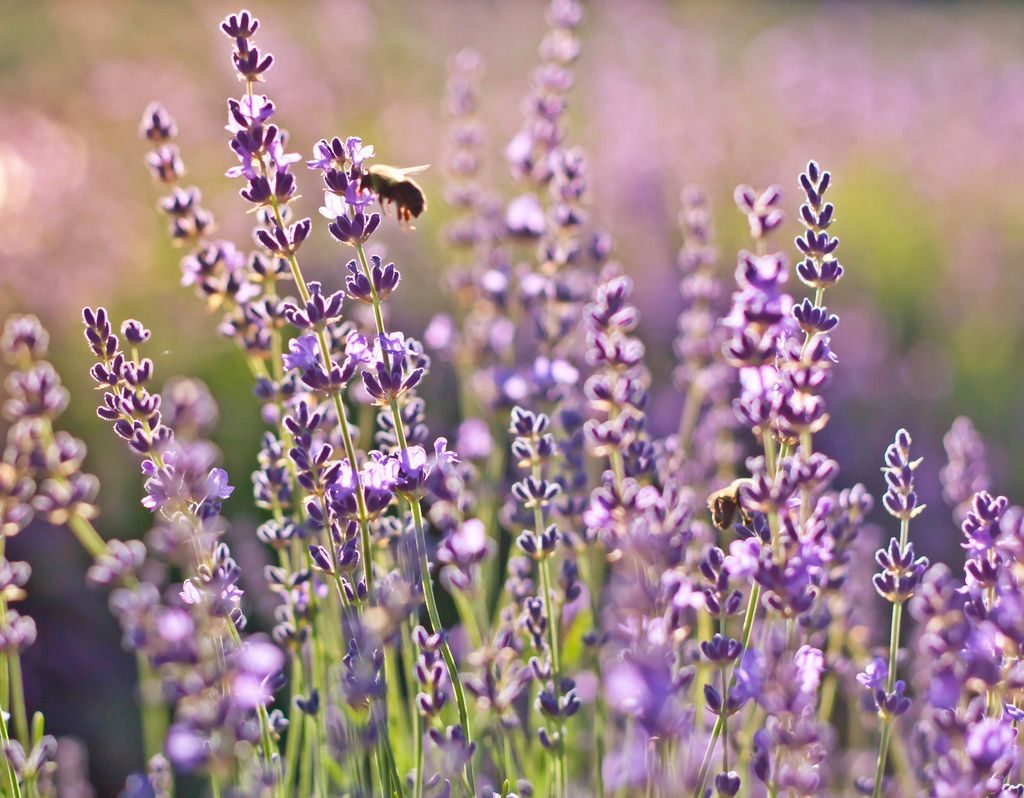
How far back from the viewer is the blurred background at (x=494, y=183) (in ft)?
15.0

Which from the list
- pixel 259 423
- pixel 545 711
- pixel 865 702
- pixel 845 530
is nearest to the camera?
pixel 545 711

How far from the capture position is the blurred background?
4586 millimetres

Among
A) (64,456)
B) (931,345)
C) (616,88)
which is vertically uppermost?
(616,88)

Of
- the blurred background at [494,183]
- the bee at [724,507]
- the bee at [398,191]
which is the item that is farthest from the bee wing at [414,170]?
the blurred background at [494,183]

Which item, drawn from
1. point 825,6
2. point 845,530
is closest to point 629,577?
point 845,530

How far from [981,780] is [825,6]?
15.8 m

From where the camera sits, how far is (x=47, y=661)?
4.05m

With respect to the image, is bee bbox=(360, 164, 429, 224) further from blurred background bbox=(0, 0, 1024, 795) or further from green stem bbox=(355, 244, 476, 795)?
blurred background bbox=(0, 0, 1024, 795)

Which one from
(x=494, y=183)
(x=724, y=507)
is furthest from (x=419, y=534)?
(x=494, y=183)

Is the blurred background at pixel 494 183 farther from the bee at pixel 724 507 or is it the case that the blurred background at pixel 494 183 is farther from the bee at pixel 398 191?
A: the bee at pixel 724 507

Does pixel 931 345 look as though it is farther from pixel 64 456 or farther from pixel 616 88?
pixel 64 456

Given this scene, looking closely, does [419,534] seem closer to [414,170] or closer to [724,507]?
[724,507]

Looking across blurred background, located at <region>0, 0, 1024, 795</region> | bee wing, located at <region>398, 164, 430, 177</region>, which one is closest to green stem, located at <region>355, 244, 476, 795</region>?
bee wing, located at <region>398, 164, 430, 177</region>

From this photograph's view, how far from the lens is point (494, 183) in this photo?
6.77 meters
